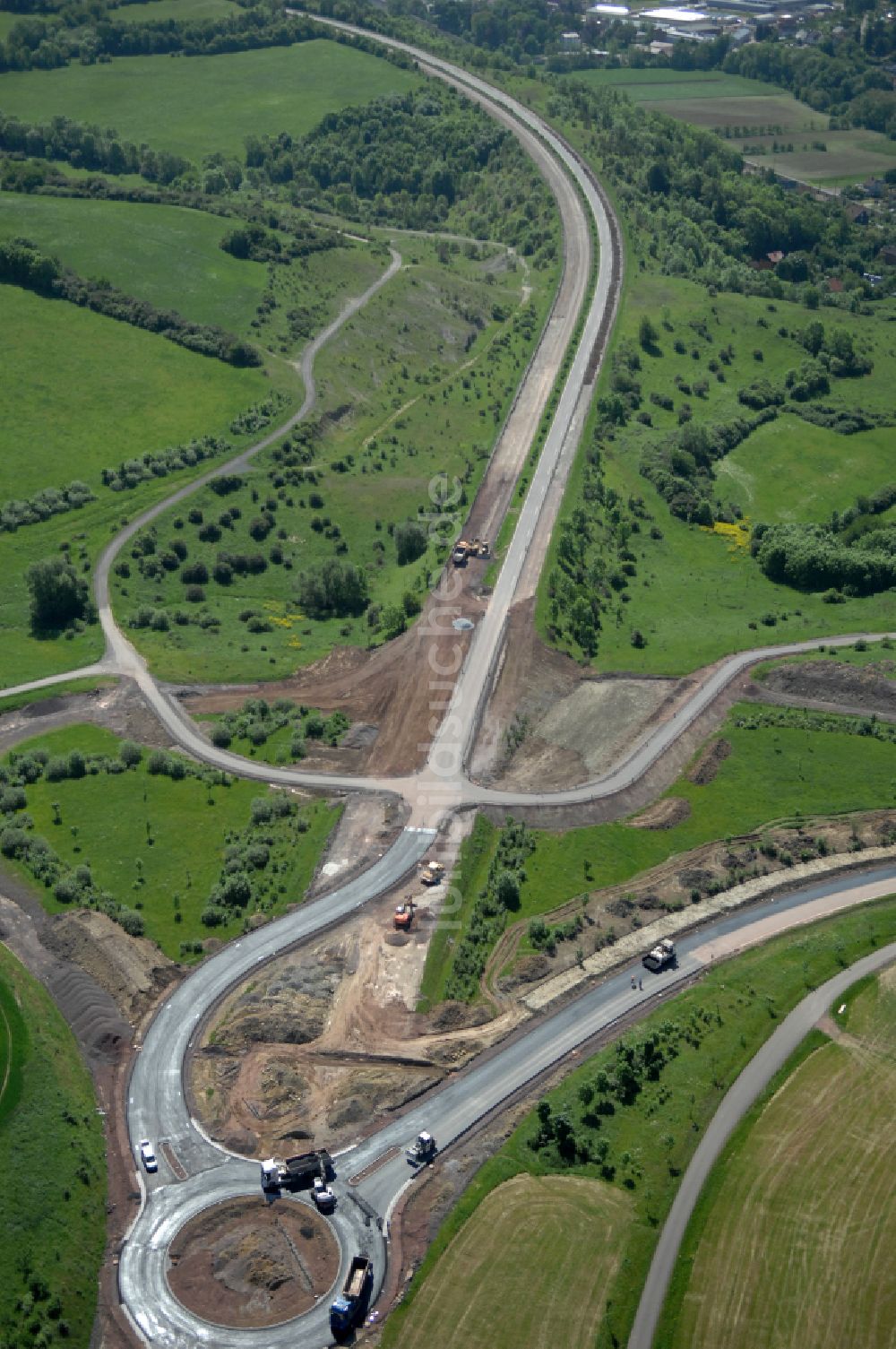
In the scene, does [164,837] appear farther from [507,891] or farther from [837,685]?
[837,685]

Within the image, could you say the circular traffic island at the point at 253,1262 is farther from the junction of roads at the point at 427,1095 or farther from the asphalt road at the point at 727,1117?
the asphalt road at the point at 727,1117

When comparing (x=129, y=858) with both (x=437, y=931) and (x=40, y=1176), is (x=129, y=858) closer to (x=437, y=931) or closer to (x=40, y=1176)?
(x=437, y=931)

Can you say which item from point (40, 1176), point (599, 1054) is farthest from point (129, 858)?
point (599, 1054)

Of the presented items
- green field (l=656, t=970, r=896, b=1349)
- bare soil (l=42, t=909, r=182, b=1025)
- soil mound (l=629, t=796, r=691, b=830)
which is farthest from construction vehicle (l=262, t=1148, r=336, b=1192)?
soil mound (l=629, t=796, r=691, b=830)

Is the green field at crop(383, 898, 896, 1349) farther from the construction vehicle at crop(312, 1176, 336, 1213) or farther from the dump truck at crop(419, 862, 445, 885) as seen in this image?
the dump truck at crop(419, 862, 445, 885)

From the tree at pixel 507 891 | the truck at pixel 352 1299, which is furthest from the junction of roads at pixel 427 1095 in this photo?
the tree at pixel 507 891

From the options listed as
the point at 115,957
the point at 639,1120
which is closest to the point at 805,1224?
the point at 639,1120
